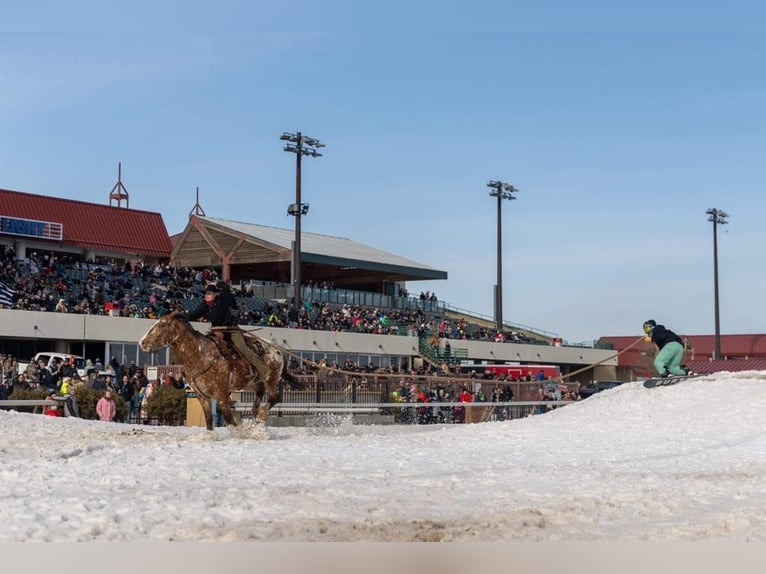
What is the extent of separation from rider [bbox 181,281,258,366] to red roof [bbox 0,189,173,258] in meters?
39.5

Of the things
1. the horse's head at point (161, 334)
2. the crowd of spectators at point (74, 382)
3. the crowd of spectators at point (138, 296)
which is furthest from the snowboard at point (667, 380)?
the crowd of spectators at point (138, 296)

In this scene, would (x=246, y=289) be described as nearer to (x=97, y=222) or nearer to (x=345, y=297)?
(x=345, y=297)

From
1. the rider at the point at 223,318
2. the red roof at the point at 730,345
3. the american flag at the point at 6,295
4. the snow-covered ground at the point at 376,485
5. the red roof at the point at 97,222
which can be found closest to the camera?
the snow-covered ground at the point at 376,485

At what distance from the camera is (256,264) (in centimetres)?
6662

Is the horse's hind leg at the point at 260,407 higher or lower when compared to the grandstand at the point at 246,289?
lower

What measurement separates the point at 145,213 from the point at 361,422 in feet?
122

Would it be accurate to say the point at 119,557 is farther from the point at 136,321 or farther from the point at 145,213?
the point at 145,213

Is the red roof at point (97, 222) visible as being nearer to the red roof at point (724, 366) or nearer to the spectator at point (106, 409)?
the spectator at point (106, 409)

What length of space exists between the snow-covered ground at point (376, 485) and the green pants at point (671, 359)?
446 centimetres

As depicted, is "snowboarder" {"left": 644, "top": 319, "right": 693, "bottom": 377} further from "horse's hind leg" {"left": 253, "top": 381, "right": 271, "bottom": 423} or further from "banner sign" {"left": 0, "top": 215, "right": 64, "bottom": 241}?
"banner sign" {"left": 0, "top": 215, "right": 64, "bottom": 241}

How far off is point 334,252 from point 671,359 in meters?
42.5

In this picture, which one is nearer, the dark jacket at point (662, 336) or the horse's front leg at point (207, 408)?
the horse's front leg at point (207, 408)

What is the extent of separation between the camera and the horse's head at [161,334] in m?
18.0

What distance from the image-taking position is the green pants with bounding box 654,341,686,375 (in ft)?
88.5
